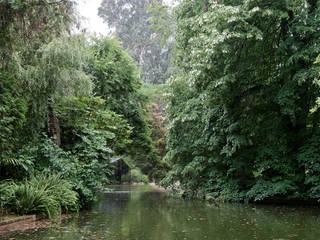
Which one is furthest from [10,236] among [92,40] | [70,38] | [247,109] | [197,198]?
[92,40]

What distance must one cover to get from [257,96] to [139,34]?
36.4 meters

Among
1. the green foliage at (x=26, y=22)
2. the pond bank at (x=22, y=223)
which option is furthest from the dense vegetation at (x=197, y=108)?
the pond bank at (x=22, y=223)

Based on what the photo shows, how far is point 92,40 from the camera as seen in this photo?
72.2ft

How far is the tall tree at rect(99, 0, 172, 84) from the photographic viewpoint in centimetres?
4634

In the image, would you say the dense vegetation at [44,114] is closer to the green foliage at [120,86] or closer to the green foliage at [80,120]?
the green foliage at [80,120]

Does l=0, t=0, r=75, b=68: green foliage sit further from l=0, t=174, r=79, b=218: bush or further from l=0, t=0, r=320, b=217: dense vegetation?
l=0, t=174, r=79, b=218: bush

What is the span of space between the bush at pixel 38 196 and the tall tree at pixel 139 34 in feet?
119

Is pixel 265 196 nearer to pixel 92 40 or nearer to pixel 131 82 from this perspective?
pixel 131 82

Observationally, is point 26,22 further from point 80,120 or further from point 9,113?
point 80,120

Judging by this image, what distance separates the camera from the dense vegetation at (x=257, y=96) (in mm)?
10938

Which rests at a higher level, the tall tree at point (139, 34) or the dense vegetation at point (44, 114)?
the tall tree at point (139, 34)

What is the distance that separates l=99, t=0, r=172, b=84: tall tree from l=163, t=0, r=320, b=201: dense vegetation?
3144 cm

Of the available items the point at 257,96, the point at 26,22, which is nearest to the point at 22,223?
the point at 26,22

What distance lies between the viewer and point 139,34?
4694 cm
